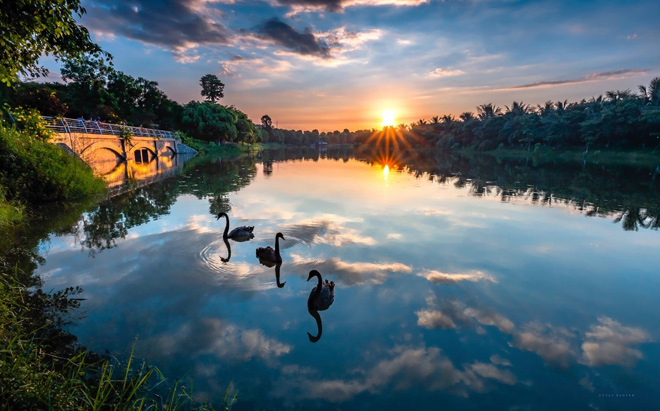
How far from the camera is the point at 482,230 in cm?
1175

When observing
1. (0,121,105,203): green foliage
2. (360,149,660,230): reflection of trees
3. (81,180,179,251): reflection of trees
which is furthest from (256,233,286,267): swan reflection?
(360,149,660,230): reflection of trees

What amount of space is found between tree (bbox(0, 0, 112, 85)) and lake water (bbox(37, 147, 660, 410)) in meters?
4.80

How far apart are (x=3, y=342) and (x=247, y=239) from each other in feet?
21.1

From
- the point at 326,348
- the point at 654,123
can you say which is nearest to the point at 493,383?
the point at 326,348

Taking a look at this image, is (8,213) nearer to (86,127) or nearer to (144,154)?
(86,127)

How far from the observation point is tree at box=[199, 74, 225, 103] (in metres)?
94.2

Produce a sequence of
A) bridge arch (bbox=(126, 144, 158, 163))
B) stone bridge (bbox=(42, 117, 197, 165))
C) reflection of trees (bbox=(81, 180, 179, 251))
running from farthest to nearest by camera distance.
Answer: bridge arch (bbox=(126, 144, 158, 163)), stone bridge (bbox=(42, 117, 197, 165)), reflection of trees (bbox=(81, 180, 179, 251))

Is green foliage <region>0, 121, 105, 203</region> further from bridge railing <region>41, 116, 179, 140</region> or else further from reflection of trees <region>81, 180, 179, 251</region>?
bridge railing <region>41, 116, 179, 140</region>

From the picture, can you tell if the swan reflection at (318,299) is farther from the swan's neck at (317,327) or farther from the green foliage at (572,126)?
the green foliage at (572,126)

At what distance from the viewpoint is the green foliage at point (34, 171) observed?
1171 cm

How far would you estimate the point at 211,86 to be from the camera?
3735 inches

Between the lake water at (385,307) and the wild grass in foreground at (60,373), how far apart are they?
0.89 feet

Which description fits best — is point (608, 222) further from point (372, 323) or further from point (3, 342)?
point (3, 342)

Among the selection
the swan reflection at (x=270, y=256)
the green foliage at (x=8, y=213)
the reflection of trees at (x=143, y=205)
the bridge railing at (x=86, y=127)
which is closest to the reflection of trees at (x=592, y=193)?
the swan reflection at (x=270, y=256)
